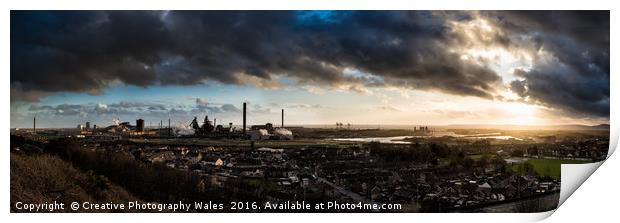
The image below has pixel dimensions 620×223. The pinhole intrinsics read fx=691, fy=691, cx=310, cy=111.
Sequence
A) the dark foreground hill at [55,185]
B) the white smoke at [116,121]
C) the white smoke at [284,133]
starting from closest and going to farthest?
the dark foreground hill at [55,185], the white smoke at [116,121], the white smoke at [284,133]

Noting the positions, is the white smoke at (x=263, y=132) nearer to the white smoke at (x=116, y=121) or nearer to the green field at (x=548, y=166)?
the white smoke at (x=116, y=121)

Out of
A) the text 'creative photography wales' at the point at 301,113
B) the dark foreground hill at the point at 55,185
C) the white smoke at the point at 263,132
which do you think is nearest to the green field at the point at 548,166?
the text 'creative photography wales' at the point at 301,113

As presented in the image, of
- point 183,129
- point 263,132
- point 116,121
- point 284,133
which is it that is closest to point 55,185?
point 116,121

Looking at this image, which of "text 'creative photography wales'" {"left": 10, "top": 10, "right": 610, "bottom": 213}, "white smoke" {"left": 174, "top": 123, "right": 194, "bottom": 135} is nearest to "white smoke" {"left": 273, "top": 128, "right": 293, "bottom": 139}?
"text 'creative photography wales'" {"left": 10, "top": 10, "right": 610, "bottom": 213}

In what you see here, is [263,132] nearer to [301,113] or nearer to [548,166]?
[301,113]

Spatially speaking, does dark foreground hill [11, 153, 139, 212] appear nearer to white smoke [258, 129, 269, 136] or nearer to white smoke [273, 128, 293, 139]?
white smoke [258, 129, 269, 136]
